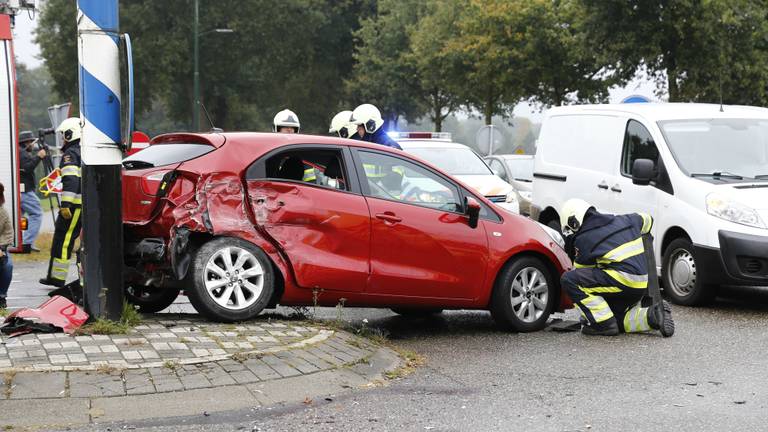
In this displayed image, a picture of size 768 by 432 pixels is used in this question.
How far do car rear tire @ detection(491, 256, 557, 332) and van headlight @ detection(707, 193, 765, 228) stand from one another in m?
1.96

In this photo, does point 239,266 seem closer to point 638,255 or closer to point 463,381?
point 463,381

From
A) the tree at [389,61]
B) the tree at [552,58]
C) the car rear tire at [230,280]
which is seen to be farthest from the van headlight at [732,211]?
the tree at [389,61]

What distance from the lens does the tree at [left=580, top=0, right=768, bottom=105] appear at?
25.4 metres

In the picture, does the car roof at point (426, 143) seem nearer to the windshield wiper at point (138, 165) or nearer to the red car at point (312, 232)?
the red car at point (312, 232)

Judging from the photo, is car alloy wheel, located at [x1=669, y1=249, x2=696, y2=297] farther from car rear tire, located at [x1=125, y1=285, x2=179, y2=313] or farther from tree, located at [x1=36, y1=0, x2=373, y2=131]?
tree, located at [x1=36, y1=0, x2=373, y2=131]

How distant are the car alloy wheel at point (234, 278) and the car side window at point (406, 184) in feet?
3.74

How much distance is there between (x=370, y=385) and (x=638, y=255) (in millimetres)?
3090

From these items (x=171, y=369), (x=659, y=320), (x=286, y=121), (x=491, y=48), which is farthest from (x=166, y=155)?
(x=491, y=48)

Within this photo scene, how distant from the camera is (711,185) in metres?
9.97

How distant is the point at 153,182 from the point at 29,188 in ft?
29.1

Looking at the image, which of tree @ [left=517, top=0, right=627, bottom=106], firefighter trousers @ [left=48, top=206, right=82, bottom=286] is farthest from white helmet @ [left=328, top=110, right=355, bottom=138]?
tree @ [left=517, top=0, right=627, bottom=106]

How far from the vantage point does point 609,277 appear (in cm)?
856

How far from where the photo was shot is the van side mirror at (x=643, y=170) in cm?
1046

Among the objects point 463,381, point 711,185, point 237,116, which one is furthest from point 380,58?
point 463,381
